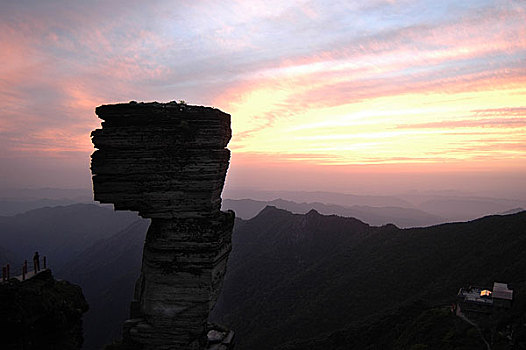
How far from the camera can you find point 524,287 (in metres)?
48.0

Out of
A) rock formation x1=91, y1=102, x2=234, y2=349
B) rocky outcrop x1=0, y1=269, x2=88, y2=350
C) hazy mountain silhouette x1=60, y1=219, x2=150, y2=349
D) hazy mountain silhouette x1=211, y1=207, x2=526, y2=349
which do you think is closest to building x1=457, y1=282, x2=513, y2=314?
hazy mountain silhouette x1=211, y1=207, x2=526, y2=349

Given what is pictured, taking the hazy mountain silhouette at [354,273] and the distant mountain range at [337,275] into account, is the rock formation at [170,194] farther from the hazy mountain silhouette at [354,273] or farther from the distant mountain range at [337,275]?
the hazy mountain silhouette at [354,273]

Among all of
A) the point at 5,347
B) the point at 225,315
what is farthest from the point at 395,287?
the point at 5,347

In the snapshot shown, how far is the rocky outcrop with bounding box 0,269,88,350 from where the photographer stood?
21.0 m

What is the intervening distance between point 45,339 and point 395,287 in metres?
60.2

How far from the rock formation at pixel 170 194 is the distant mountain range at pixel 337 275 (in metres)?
39.9

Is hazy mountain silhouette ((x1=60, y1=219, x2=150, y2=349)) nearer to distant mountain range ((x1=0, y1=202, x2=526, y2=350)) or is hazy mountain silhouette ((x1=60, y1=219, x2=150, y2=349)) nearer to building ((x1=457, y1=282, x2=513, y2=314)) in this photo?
Result: distant mountain range ((x1=0, y1=202, x2=526, y2=350))

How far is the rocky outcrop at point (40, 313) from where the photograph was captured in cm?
2104

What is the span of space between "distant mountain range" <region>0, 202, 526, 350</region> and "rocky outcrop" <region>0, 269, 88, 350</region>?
3975 centimetres

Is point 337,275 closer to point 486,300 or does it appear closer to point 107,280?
point 486,300

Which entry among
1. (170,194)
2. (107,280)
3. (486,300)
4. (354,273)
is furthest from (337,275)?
(107,280)

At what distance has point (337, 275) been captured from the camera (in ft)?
271

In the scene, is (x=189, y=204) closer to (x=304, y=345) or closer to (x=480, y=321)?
(x=480, y=321)

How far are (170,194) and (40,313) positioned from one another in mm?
12191
